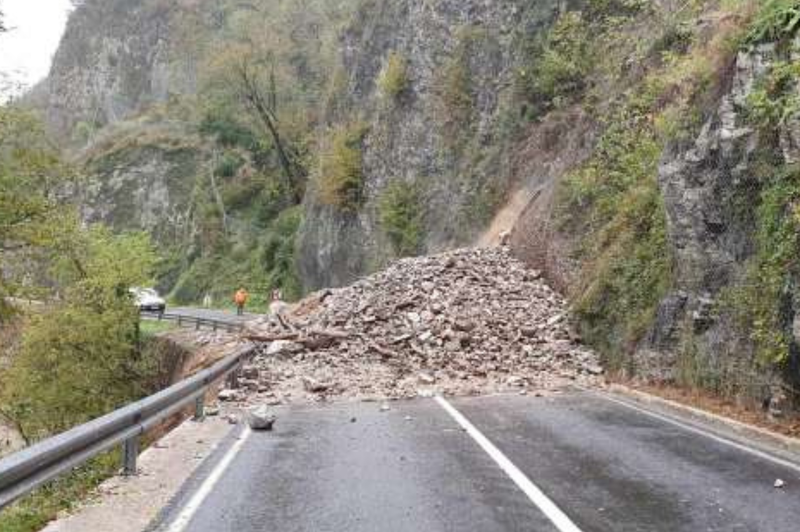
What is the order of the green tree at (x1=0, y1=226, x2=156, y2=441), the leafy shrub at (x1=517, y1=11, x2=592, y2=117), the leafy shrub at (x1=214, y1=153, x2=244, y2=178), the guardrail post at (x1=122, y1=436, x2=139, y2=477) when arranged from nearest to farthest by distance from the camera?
the guardrail post at (x1=122, y1=436, x2=139, y2=477) → the green tree at (x1=0, y1=226, x2=156, y2=441) → the leafy shrub at (x1=517, y1=11, x2=592, y2=117) → the leafy shrub at (x1=214, y1=153, x2=244, y2=178)

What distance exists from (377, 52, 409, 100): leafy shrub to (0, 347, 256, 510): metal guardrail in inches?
1229

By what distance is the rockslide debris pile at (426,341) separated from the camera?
1709 cm

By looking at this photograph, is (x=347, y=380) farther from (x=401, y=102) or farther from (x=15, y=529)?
(x=401, y=102)

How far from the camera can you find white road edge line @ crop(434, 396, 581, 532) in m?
6.74

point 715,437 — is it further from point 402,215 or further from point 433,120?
point 433,120

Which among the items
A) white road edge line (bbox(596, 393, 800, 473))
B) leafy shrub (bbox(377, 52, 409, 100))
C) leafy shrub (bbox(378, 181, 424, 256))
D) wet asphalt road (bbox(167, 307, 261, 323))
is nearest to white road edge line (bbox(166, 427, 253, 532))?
white road edge line (bbox(596, 393, 800, 473))

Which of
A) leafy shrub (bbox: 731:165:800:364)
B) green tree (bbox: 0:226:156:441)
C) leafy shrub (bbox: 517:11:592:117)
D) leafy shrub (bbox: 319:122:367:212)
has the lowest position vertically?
green tree (bbox: 0:226:156:441)

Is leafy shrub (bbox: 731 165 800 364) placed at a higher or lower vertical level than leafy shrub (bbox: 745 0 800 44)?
lower

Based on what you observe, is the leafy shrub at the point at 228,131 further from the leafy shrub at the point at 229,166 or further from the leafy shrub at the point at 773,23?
the leafy shrub at the point at 773,23

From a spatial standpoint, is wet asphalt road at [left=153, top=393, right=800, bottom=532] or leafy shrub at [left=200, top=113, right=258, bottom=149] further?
leafy shrub at [left=200, top=113, right=258, bottom=149]

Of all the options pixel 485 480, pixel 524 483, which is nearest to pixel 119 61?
pixel 485 480

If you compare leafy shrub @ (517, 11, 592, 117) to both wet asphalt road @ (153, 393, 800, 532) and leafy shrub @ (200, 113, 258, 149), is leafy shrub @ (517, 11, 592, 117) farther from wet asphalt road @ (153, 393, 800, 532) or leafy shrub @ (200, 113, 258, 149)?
leafy shrub @ (200, 113, 258, 149)

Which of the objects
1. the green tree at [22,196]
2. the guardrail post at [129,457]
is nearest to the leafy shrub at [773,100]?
the guardrail post at [129,457]

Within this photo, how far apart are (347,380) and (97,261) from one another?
45.3 ft
